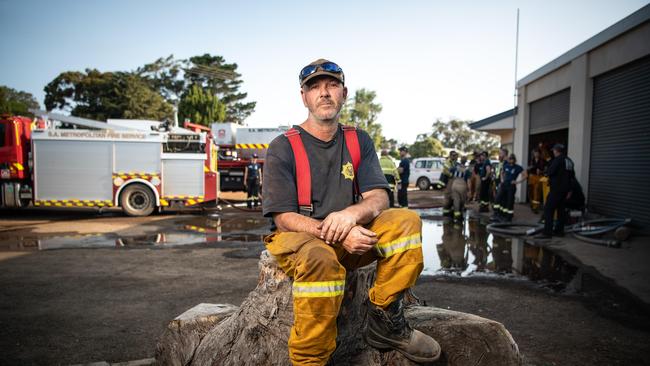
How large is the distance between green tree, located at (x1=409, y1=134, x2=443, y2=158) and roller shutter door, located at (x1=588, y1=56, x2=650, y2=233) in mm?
44717

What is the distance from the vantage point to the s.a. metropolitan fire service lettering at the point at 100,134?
12.1m

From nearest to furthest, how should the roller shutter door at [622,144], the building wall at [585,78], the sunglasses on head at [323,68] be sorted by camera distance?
the sunglasses on head at [323,68] < the roller shutter door at [622,144] < the building wall at [585,78]

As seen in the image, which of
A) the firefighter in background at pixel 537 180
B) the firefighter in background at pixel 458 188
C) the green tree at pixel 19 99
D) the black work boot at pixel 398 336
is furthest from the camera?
the green tree at pixel 19 99

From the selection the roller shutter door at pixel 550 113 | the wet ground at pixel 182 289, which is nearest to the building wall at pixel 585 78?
the roller shutter door at pixel 550 113

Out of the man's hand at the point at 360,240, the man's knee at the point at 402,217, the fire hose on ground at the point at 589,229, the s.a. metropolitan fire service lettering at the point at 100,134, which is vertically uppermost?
the s.a. metropolitan fire service lettering at the point at 100,134

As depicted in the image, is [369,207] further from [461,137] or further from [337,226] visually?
[461,137]

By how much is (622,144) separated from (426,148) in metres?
47.2

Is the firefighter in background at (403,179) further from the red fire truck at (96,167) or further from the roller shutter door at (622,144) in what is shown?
the red fire truck at (96,167)

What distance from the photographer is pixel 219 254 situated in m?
7.38

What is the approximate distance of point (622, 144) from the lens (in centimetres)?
965

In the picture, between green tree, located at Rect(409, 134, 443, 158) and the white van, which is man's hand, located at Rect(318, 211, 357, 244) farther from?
green tree, located at Rect(409, 134, 443, 158)

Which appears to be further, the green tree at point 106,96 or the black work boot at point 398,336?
the green tree at point 106,96

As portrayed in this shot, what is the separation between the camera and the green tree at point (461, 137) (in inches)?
2889

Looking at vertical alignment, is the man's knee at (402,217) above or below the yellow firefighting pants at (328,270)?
above
